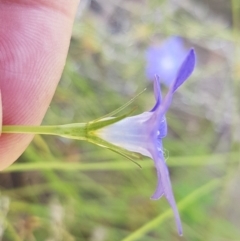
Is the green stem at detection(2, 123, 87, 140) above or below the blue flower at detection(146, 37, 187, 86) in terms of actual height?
below

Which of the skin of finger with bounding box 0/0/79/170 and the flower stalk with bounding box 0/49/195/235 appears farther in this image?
the skin of finger with bounding box 0/0/79/170

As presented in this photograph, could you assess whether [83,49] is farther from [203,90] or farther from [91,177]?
[203,90]

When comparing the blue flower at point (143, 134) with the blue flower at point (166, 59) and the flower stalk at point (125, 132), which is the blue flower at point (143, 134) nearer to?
the flower stalk at point (125, 132)

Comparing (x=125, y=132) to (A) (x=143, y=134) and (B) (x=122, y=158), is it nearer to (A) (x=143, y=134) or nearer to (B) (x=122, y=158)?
(A) (x=143, y=134)

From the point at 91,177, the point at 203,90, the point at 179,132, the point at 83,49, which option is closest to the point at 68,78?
the point at 83,49

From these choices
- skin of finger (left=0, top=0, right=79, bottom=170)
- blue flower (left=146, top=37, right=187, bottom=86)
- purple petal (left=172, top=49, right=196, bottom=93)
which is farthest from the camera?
blue flower (left=146, top=37, right=187, bottom=86)

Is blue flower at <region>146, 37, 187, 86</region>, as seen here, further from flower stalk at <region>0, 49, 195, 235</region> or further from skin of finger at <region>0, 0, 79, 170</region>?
flower stalk at <region>0, 49, 195, 235</region>

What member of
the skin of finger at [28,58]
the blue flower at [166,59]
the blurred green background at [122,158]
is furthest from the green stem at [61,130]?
the blue flower at [166,59]

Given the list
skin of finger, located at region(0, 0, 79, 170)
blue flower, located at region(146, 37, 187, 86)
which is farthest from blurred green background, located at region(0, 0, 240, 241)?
skin of finger, located at region(0, 0, 79, 170)
